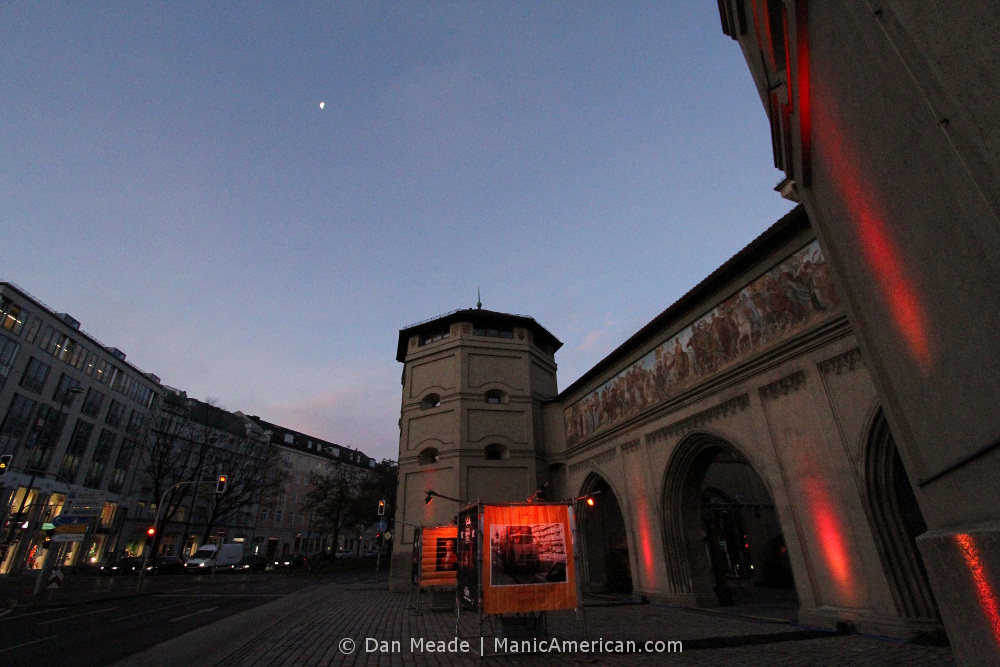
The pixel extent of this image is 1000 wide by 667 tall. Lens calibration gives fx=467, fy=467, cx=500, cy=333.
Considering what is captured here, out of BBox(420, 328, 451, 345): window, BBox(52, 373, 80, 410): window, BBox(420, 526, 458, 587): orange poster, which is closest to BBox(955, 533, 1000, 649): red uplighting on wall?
BBox(420, 526, 458, 587): orange poster

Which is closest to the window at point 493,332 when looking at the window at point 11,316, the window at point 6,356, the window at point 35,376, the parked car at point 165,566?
the parked car at point 165,566

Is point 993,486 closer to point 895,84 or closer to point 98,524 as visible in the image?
point 895,84

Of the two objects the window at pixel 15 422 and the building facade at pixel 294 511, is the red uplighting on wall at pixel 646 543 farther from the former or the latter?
the building facade at pixel 294 511

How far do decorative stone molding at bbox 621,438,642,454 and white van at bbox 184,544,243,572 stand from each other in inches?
1547

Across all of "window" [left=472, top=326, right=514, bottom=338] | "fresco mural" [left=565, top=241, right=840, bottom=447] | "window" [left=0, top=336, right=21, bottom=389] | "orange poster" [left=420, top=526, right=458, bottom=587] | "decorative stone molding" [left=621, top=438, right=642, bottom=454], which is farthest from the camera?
"window" [left=0, top=336, right=21, bottom=389]

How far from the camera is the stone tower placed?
25.8 m

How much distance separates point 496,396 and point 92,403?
130 ft

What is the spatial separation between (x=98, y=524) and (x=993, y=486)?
5826 centimetres

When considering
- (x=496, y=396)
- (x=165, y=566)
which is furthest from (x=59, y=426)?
(x=496, y=396)

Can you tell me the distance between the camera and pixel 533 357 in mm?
29906

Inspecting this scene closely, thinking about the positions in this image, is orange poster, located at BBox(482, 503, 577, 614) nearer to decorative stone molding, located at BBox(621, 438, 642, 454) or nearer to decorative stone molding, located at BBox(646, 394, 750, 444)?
decorative stone molding, located at BBox(646, 394, 750, 444)

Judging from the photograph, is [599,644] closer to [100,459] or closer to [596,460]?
[596,460]

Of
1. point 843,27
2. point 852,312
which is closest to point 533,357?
point 852,312

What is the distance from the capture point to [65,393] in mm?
38969
